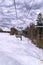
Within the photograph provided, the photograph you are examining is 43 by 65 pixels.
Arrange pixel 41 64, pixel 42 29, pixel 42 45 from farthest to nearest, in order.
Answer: pixel 42 29 < pixel 42 45 < pixel 41 64

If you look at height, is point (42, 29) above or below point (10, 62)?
below

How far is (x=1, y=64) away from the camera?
638 cm

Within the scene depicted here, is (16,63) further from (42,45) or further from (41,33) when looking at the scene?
(41,33)

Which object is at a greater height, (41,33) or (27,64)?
(27,64)

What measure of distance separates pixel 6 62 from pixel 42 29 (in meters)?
22.8

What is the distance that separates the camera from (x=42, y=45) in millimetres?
17578

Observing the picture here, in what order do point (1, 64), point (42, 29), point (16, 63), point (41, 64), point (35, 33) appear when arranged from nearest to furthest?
point (1, 64) → point (16, 63) → point (41, 64) → point (35, 33) → point (42, 29)

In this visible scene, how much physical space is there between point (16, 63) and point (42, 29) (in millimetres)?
22667

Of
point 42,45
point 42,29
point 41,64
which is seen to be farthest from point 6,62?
point 42,29

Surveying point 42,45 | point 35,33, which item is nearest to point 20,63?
point 42,45

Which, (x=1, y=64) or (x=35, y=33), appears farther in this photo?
(x=35, y=33)

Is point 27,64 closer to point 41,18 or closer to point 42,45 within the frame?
point 42,45

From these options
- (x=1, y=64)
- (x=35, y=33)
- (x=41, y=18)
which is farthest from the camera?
(x=41, y=18)

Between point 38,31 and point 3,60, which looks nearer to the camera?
point 3,60
